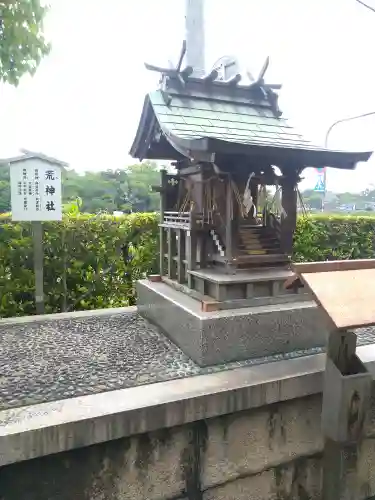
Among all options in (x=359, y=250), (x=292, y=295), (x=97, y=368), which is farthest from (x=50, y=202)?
(x=359, y=250)

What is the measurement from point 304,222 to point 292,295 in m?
4.09

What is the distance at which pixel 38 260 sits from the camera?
16.4ft

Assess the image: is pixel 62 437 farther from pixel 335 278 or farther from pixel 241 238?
pixel 241 238

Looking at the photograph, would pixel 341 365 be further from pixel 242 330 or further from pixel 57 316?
pixel 57 316

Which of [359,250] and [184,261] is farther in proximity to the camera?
[359,250]

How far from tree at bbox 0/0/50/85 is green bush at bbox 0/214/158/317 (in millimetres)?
2057

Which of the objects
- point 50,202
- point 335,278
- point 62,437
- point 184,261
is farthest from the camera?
point 50,202

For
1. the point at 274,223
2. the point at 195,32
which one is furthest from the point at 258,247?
the point at 195,32

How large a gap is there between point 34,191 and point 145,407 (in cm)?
344

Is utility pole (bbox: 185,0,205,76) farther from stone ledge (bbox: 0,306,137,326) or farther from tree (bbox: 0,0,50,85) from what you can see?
stone ledge (bbox: 0,306,137,326)

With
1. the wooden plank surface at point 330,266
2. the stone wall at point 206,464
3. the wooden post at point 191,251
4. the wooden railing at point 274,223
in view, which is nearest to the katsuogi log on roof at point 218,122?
the wooden railing at point 274,223

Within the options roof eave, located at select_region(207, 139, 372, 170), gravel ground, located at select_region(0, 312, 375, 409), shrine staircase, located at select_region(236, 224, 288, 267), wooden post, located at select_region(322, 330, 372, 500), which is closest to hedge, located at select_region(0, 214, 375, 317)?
gravel ground, located at select_region(0, 312, 375, 409)

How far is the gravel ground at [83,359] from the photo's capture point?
280cm

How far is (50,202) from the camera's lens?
4867 millimetres
